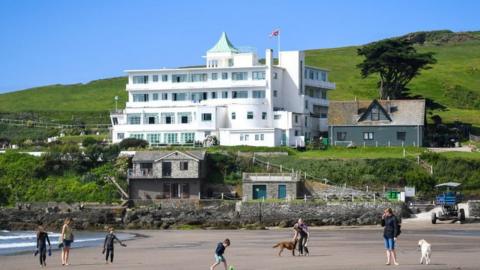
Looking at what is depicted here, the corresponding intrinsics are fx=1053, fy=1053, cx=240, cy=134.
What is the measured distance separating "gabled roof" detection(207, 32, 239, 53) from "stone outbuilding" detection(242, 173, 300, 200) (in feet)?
76.0

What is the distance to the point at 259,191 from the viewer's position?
7675 centimetres

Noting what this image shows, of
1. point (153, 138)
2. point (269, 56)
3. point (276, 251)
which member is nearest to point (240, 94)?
point (269, 56)

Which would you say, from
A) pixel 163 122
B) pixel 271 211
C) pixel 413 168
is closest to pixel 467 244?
pixel 271 211

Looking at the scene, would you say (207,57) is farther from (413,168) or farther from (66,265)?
(66,265)

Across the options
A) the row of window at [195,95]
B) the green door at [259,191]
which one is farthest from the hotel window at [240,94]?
the green door at [259,191]

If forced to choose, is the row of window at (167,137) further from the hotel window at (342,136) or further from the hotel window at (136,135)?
the hotel window at (342,136)

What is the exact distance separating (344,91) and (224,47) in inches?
1717

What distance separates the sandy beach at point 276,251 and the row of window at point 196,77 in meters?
32.1

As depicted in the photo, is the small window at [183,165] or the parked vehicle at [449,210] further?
the small window at [183,165]

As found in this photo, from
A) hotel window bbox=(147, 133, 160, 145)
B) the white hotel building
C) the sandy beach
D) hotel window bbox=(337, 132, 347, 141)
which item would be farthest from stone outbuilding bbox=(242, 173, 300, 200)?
hotel window bbox=(147, 133, 160, 145)

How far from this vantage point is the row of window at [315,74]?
98125mm

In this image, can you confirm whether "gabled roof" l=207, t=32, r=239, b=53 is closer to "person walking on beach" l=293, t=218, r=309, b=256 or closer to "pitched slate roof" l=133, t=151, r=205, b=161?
"pitched slate roof" l=133, t=151, r=205, b=161

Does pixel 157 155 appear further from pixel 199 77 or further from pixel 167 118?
pixel 199 77

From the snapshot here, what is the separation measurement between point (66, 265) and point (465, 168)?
4507 cm
